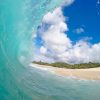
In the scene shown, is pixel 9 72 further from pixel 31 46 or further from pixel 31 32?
pixel 31 46

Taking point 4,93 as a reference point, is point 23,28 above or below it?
above

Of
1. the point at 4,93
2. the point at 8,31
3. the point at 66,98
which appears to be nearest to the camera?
the point at 4,93

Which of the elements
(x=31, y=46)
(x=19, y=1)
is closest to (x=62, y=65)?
(x=31, y=46)

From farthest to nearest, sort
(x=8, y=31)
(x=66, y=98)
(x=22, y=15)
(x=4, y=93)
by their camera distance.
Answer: (x=66, y=98) → (x=22, y=15) → (x=8, y=31) → (x=4, y=93)

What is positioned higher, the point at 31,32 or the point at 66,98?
the point at 31,32

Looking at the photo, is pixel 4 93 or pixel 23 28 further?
pixel 23 28

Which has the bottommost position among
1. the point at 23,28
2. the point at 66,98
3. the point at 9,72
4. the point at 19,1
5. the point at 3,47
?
the point at 66,98

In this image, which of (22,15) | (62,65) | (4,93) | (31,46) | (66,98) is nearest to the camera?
(4,93)

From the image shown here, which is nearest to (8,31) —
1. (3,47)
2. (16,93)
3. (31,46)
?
(3,47)

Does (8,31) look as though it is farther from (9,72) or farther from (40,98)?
(40,98)
